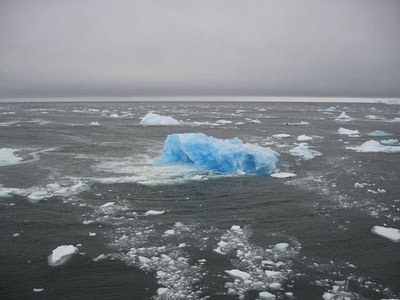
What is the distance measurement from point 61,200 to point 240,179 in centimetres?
824

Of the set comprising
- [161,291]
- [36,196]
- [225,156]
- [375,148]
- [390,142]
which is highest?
[225,156]

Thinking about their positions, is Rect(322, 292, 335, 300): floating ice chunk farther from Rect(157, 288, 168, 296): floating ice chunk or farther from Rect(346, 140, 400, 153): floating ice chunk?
Rect(346, 140, 400, 153): floating ice chunk

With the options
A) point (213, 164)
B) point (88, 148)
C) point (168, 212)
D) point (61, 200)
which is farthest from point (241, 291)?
point (88, 148)

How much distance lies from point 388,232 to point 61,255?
951cm

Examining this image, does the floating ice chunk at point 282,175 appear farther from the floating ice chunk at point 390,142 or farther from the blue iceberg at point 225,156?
the floating ice chunk at point 390,142

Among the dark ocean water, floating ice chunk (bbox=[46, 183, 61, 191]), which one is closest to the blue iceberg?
the dark ocean water

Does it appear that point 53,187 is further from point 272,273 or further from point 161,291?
point 272,273

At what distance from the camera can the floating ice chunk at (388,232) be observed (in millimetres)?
9842

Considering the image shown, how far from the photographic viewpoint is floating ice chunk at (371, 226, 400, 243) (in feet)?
32.3

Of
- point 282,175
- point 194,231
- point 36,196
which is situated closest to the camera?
point 194,231

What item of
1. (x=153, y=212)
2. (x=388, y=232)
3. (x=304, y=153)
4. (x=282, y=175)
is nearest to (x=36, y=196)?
(x=153, y=212)

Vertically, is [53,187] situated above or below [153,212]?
above

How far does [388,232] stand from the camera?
10133 mm

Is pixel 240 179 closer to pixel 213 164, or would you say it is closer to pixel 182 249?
pixel 213 164
